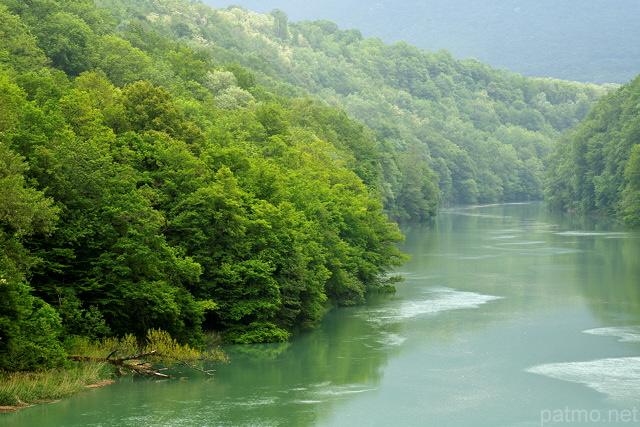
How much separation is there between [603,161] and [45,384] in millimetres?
110464

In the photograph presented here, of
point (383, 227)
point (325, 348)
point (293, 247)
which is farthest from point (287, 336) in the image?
point (383, 227)

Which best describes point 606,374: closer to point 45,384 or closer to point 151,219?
point 151,219

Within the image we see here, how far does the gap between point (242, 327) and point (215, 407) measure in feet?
32.4

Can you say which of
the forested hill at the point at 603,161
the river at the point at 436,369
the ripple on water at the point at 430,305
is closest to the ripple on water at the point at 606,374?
Result: the river at the point at 436,369

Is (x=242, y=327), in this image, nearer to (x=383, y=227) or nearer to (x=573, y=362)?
(x=573, y=362)

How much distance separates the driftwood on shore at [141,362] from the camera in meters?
32.4

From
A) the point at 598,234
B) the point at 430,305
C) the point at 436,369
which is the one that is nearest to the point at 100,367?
the point at 436,369

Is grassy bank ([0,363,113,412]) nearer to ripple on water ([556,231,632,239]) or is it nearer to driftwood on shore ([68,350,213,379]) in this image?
driftwood on shore ([68,350,213,379])

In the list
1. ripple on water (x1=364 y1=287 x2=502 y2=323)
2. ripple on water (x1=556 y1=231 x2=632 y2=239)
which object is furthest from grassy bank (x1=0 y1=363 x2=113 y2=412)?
ripple on water (x1=556 y1=231 x2=632 y2=239)

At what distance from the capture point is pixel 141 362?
33281 millimetres

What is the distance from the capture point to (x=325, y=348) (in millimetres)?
40781

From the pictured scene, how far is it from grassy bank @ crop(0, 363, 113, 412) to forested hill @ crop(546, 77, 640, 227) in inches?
3109

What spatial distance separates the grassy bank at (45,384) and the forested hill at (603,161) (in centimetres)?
7897

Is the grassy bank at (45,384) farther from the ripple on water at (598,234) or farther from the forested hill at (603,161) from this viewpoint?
the forested hill at (603,161)
